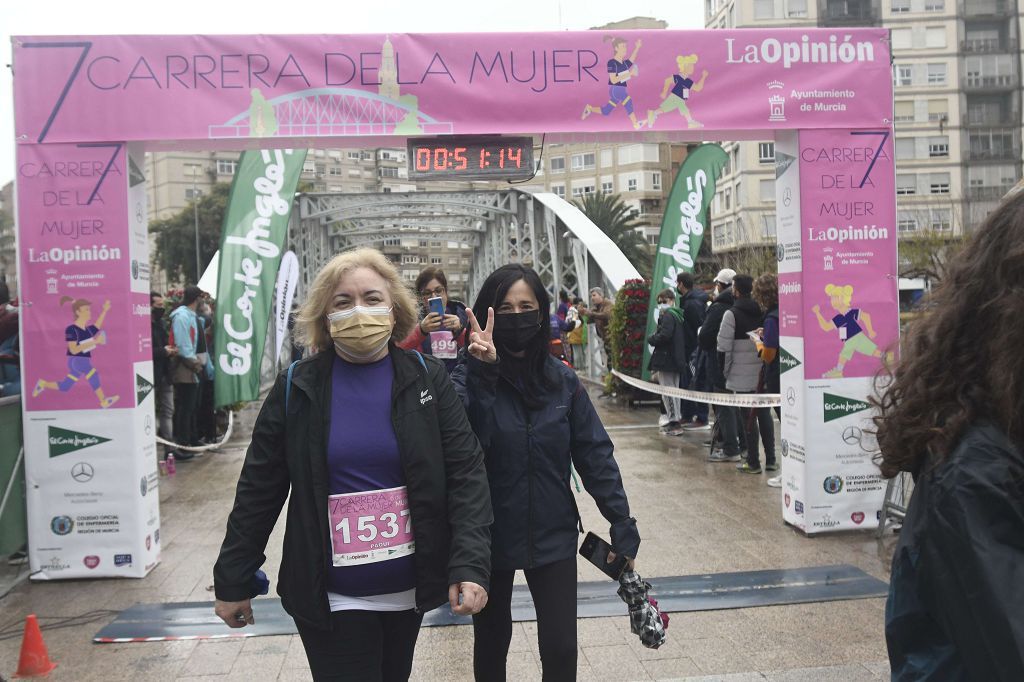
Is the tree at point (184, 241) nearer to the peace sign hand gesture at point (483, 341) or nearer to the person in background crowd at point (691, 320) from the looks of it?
the person in background crowd at point (691, 320)

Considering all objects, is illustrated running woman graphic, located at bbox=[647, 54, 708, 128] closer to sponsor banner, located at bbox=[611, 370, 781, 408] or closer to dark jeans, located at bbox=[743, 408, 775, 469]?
sponsor banner, located at bbox=[611, 370, 781, 408]

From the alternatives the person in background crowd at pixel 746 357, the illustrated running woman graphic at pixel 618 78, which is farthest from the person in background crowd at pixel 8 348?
the person in background crowd at pixel 746 357

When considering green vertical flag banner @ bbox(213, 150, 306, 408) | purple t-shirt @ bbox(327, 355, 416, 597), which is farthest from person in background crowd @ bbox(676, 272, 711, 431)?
purple t-shirt @ bbox(327, 355, 416, 597)

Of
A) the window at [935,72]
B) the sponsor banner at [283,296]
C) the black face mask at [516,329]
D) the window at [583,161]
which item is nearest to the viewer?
the black face mask at [516,329]

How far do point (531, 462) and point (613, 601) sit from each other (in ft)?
8.00

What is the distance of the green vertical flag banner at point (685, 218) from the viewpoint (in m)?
13.1

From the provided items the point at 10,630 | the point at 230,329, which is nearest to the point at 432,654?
the point at 10,630

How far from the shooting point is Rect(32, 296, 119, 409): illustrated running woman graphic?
6.38 meters

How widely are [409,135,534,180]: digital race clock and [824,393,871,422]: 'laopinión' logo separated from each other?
2.81 metres

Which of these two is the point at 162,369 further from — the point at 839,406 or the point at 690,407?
the point at 839,406

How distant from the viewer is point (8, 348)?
766 cm

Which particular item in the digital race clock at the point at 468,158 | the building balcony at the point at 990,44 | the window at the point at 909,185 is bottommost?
the digital race clock at the point at 468,158

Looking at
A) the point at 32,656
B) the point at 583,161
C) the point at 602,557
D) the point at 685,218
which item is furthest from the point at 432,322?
the point at 583,161

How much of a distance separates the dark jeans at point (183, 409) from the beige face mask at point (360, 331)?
942 centimetres
